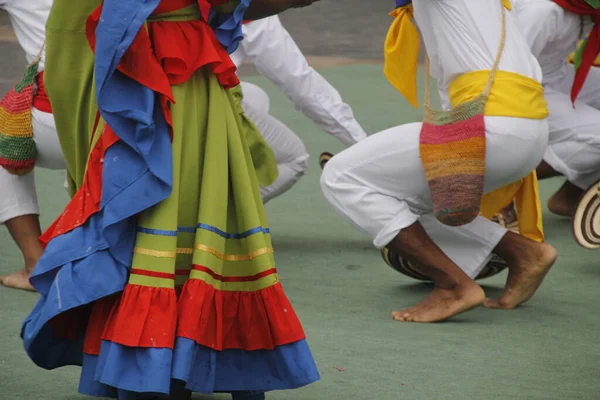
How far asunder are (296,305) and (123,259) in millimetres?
1560

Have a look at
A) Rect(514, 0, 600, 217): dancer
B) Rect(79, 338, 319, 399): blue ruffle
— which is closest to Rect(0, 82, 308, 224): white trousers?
Rect(514, 0, 600, 217): dancer

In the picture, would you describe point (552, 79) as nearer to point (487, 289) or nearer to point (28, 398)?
point (487, 289)

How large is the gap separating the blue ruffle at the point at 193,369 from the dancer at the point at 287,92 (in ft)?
7.63

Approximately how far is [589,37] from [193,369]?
278cm

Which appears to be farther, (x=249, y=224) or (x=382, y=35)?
(x=382, y=35)

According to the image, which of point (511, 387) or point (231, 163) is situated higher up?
point (231, 163)

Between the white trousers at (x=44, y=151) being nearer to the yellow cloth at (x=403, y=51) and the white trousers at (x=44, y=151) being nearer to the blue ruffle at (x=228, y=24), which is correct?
the yellow cloth at (x=403, y=51)

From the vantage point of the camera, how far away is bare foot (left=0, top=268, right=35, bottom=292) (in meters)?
4.48

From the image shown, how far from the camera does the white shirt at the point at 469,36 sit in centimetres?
390

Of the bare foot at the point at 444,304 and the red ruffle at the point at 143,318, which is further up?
the red ruffle at the point at 143,318

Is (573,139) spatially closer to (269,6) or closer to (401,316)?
(401,316)

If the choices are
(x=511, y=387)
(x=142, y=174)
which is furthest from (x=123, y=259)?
(x=511, y=387)

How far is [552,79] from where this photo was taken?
5.41 meters

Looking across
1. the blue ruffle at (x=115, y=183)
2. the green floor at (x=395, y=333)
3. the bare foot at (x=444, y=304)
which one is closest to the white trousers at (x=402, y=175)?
the bare foot at (x=444, y=304)
